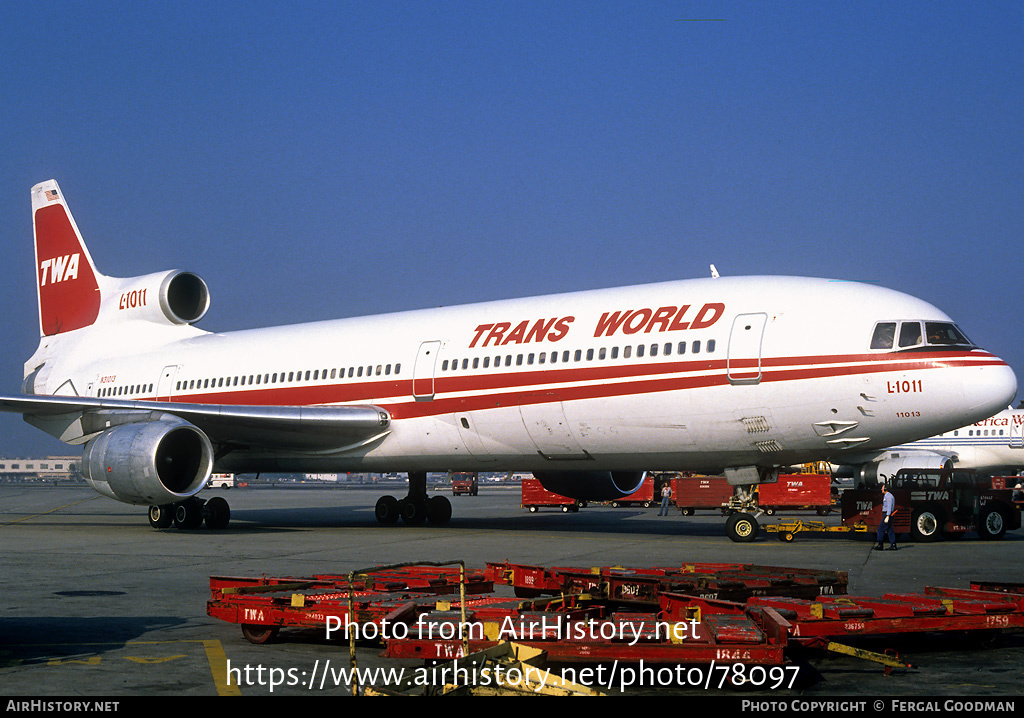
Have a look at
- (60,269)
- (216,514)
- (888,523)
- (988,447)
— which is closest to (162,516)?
(216,514)

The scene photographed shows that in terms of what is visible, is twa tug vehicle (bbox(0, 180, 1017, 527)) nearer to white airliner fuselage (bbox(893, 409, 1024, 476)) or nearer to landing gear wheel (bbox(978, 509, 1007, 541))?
landing gear wheel (bbox(978, 509, 1007, 541))

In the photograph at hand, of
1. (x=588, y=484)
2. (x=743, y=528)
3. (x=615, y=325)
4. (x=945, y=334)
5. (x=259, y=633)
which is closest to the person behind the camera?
(x=259, y=633)

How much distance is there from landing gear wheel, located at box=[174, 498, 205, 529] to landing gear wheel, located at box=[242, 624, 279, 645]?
46.4ft

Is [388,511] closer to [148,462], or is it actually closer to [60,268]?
[148,462]

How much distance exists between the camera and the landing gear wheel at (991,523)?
1934 centimetres

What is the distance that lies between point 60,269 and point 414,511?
1373 cm

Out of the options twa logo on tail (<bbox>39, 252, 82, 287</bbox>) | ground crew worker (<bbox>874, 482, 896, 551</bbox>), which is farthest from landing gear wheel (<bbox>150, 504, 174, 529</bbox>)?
ground crew worker (<bbox>874, 482, 896, 551</bbox>)

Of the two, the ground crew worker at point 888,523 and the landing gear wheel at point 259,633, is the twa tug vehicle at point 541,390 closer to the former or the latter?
the ground crew worker at point 888,523

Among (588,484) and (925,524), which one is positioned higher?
(588,484)

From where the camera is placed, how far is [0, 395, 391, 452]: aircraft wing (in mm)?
20266

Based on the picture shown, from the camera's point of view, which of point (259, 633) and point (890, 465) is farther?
point (890, 465)

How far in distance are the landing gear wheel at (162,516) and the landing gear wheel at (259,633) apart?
14814 mm

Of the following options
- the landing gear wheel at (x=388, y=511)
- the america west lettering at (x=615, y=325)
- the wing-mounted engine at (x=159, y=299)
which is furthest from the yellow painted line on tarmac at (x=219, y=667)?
the wing-mounted engine at (x=159, y=299)

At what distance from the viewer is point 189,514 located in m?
21.5
